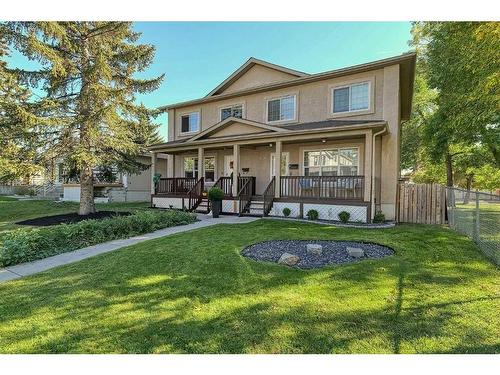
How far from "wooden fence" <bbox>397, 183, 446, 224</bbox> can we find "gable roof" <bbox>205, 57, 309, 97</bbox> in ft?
23.8

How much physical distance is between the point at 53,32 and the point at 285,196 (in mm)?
11163

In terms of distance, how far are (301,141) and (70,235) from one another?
965 cm

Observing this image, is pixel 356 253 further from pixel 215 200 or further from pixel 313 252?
pixel 215 200

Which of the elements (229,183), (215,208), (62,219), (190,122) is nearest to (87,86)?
(62,219)

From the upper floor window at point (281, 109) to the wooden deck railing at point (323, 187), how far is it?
3645 mm

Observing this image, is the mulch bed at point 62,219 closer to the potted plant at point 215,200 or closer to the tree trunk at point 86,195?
the tree trunk at point 86,195

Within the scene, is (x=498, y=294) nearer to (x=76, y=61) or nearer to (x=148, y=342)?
(x=148, y=342)

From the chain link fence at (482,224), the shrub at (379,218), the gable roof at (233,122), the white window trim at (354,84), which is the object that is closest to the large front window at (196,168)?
the gable roof at (233,122)

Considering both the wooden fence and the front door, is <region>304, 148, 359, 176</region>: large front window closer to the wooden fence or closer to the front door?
the wooden fence

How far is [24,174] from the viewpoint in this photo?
12000 millimetres

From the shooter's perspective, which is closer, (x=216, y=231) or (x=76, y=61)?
(x=216, y=231)

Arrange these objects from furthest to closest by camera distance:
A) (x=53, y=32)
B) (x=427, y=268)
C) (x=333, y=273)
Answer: (x=53, y=32) < (x=427, y=268) < (x=333, y=273)
